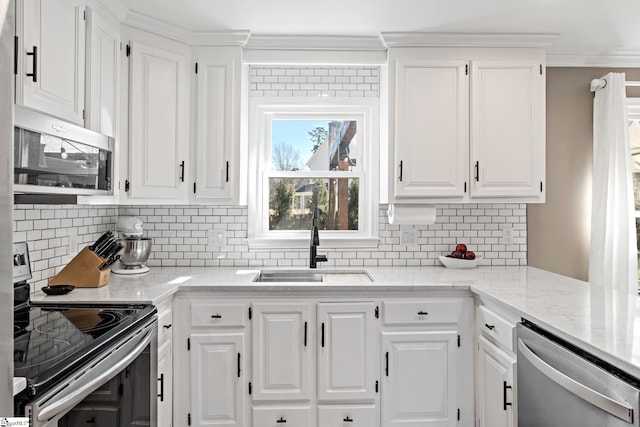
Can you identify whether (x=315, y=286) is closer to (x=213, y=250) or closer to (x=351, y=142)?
(x=213, y=250)

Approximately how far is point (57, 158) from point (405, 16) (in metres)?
1.90

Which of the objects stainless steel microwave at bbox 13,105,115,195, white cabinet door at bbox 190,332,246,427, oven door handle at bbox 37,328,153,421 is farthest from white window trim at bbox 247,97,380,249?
oven door handle at bbox 37,328,153,421

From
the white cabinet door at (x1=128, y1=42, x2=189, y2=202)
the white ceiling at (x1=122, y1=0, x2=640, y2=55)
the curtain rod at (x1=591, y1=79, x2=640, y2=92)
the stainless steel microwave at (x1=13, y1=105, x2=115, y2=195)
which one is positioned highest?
the white ceiling at (x1=122, y1=0, x2=640, y2=55)

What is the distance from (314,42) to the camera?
2.82 metres

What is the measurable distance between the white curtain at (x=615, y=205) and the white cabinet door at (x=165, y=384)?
2717 millimetres

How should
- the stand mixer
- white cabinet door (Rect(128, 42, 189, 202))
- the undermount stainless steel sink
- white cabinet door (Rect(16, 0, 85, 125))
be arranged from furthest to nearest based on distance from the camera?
the undermount stainless steel sink
the stand mixer
white cabinet door (Rect(128, 42, 189, 202))
white cabinet door (Rect(16, 0, 85, 125))

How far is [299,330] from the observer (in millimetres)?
2424

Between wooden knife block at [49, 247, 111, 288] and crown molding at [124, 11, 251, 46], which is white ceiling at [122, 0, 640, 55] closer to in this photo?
crown molding at [124, 11, 251, 46]

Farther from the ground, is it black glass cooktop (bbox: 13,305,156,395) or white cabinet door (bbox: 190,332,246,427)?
black glass cooktop (bbox: 13,305,156,395)

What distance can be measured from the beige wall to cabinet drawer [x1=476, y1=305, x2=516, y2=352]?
1024mm

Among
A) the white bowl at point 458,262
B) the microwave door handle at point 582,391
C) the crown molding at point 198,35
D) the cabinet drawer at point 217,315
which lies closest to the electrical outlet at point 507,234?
the white bowl at point 458,262

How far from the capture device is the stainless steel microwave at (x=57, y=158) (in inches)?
55.2

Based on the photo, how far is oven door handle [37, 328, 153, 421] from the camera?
3.81 ft

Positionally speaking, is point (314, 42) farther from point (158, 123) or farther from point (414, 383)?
point (414, 383)
